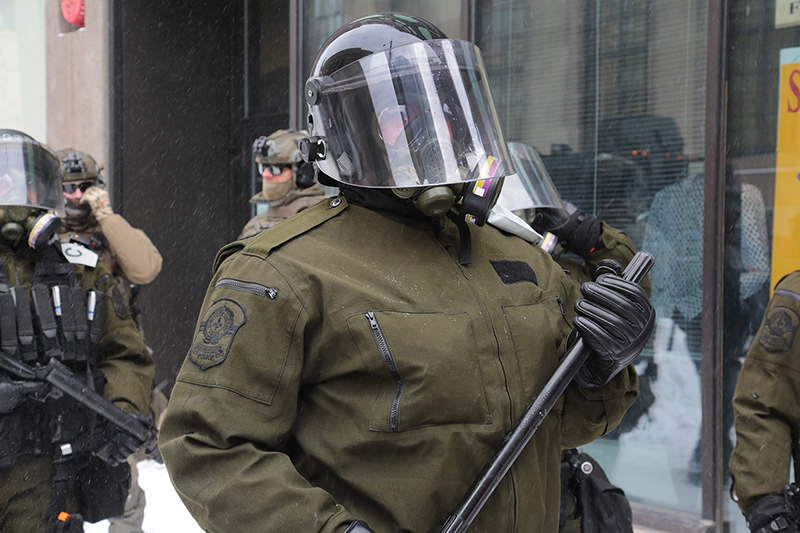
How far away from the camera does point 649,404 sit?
14.5 ft

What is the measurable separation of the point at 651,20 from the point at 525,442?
3.63 m

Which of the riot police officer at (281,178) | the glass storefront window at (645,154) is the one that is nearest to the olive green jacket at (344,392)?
the glass storefront window at (645,154)

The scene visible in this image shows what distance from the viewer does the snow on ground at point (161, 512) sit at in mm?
4844

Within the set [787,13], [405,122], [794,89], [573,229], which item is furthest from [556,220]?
[405,122]

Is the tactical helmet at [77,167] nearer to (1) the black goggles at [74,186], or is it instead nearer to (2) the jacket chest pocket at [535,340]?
(1) the black goggles at [74,186]

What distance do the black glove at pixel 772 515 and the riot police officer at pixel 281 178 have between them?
3.14 metres

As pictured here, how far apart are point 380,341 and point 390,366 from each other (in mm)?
52

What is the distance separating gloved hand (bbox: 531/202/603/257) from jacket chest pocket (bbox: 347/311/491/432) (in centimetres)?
213

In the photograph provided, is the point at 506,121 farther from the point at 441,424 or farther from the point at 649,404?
the point at 441,424

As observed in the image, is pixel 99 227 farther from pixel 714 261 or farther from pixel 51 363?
pixel 714 261

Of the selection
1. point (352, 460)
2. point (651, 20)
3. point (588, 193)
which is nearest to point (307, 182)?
point (588, 193)

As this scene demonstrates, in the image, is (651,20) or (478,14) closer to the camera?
(651,20)

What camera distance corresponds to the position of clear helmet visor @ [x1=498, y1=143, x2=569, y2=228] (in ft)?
10.7

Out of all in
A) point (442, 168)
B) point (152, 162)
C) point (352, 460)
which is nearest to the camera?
point (352, 460)
